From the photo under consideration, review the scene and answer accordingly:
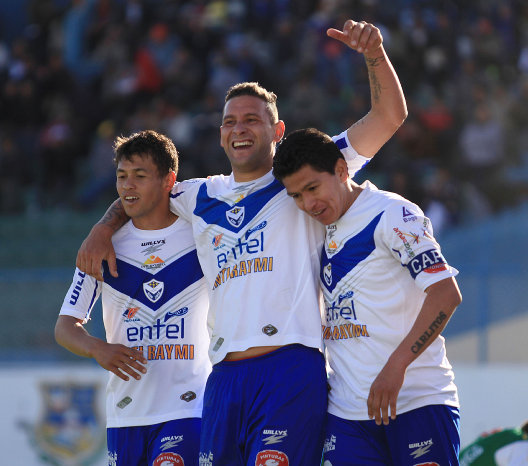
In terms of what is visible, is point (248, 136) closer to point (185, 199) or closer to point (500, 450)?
point (185, 199)

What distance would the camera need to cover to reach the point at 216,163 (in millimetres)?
11875

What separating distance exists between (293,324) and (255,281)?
283 millimetres

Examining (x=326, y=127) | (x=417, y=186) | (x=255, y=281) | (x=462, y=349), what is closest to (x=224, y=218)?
(x=255, y=281)

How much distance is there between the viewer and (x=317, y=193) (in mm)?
4137

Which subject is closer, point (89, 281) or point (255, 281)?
point (255, 281)

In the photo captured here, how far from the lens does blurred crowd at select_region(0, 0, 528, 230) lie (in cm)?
1176

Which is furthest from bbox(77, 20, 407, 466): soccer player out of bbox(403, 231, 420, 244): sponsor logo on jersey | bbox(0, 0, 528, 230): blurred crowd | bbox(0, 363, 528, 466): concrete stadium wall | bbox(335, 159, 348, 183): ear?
bbox(0, 0, 528, 230): blurred crowd

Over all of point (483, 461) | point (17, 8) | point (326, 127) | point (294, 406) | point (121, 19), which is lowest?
point (483, 461)

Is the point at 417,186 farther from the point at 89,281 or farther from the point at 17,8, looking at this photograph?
the point at 17,8

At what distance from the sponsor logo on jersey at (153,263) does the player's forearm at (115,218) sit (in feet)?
0.88

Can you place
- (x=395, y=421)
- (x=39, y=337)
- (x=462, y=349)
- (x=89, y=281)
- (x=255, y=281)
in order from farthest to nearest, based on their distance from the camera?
(x=39, y=337), (x=462, y=349), (x=89, y=281), (x=255, y=281), (x=395, y=421)

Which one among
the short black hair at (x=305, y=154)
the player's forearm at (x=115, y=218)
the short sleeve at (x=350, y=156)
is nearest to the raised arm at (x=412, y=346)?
the short black hair at (x=305, y=154)

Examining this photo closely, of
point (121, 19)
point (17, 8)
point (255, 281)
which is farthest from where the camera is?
point (17, 8)

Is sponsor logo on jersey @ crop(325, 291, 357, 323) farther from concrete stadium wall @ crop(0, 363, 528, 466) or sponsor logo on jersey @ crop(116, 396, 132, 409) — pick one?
concrete stadium wall @ crop(0, 363, 528, 466)
